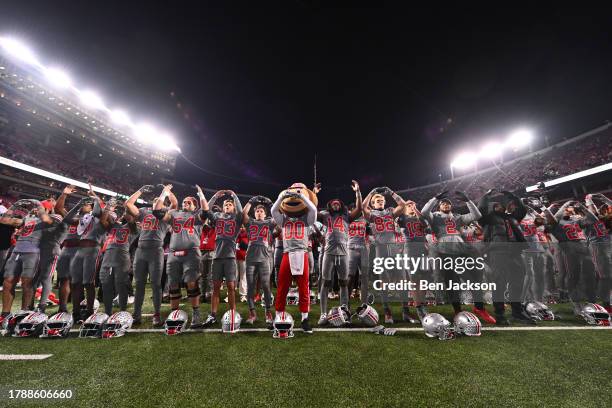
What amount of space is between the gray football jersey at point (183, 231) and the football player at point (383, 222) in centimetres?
372

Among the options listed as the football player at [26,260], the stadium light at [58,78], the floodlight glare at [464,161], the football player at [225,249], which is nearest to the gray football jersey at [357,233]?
the football player at [225,249]

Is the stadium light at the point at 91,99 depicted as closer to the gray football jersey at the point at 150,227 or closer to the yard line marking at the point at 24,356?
the gray football jersey at the point at 150,227

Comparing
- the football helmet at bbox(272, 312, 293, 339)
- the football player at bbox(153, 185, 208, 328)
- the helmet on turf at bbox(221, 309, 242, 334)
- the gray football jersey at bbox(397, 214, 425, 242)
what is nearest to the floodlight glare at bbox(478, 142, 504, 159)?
the gray football jersey at bbox(397, 214, 425, 242)

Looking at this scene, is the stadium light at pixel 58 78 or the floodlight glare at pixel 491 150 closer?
the stadium light at pixel 58 78

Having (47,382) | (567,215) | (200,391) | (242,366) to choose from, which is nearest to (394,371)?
(242,366)

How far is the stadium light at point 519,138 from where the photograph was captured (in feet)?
97.7

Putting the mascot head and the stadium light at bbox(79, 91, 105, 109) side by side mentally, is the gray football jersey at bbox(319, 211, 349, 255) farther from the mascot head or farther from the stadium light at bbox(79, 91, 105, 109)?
the stadium light at bbox(79, 91, 105, 109)

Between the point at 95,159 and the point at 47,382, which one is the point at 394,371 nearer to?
the point at 47,382

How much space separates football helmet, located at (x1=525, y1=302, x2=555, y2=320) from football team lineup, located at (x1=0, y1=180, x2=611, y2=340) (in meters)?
0.02

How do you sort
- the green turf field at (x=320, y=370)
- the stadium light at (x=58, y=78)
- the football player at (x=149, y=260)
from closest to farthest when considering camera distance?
1. the green turf field at (x=320, y=370)
2. the football player at (x=149, y=260)
3. the stadium light at (x=58, y=78)

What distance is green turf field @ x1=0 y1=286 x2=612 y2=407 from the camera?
2.36 metres

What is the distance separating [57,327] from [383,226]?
617 cm

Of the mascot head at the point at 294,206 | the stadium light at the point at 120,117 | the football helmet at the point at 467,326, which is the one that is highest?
the stadium light at the point at 120,117

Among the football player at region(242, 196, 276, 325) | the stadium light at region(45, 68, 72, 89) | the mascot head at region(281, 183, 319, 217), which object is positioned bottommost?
the football player at region(242, 196, 276, 325)
